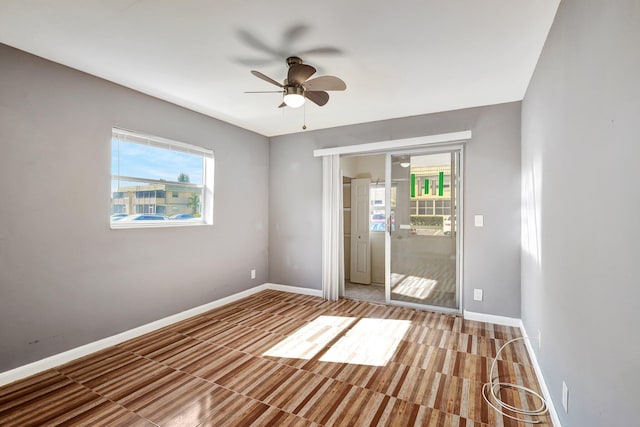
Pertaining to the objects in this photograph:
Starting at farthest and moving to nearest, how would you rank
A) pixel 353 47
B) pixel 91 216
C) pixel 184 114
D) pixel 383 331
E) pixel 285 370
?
pixel 184 114 < pixel 383 331 < pixel 91 216 < pixel 285 370 < pixel 353 47

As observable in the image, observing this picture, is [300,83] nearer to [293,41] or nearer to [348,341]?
[293,41]

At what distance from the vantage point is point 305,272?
4.61 m

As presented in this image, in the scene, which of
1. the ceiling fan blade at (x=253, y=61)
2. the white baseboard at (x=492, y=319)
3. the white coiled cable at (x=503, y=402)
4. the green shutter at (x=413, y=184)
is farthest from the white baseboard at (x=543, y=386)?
the ceiling fan blade at (x=253, y=61)

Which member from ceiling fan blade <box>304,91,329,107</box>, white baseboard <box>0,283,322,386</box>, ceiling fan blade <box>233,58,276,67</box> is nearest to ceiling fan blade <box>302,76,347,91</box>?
ceiling fan blade <box>304,91,329,107</box>

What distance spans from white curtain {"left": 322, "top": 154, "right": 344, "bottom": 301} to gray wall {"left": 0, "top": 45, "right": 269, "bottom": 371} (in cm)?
178

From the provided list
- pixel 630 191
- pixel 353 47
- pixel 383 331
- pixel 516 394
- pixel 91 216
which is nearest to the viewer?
pixel 630 191

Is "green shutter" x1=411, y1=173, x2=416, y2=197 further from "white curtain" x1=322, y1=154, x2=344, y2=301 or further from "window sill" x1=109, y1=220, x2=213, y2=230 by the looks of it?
"window sill" x1=109, y1=220, x2=213, y2=230

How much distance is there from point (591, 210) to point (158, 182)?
364 cm

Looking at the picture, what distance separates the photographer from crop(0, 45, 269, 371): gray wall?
2246 millimetres

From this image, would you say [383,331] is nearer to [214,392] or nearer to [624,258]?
[214,392]

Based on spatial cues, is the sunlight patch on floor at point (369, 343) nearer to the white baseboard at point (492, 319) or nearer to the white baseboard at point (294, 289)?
the white baseboard at point (492, 319)

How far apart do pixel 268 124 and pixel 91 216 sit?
244cm

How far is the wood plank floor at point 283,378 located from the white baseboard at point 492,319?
0.13 m

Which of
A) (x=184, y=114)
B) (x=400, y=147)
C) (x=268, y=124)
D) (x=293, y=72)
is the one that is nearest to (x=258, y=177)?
(x=268, y=124)
